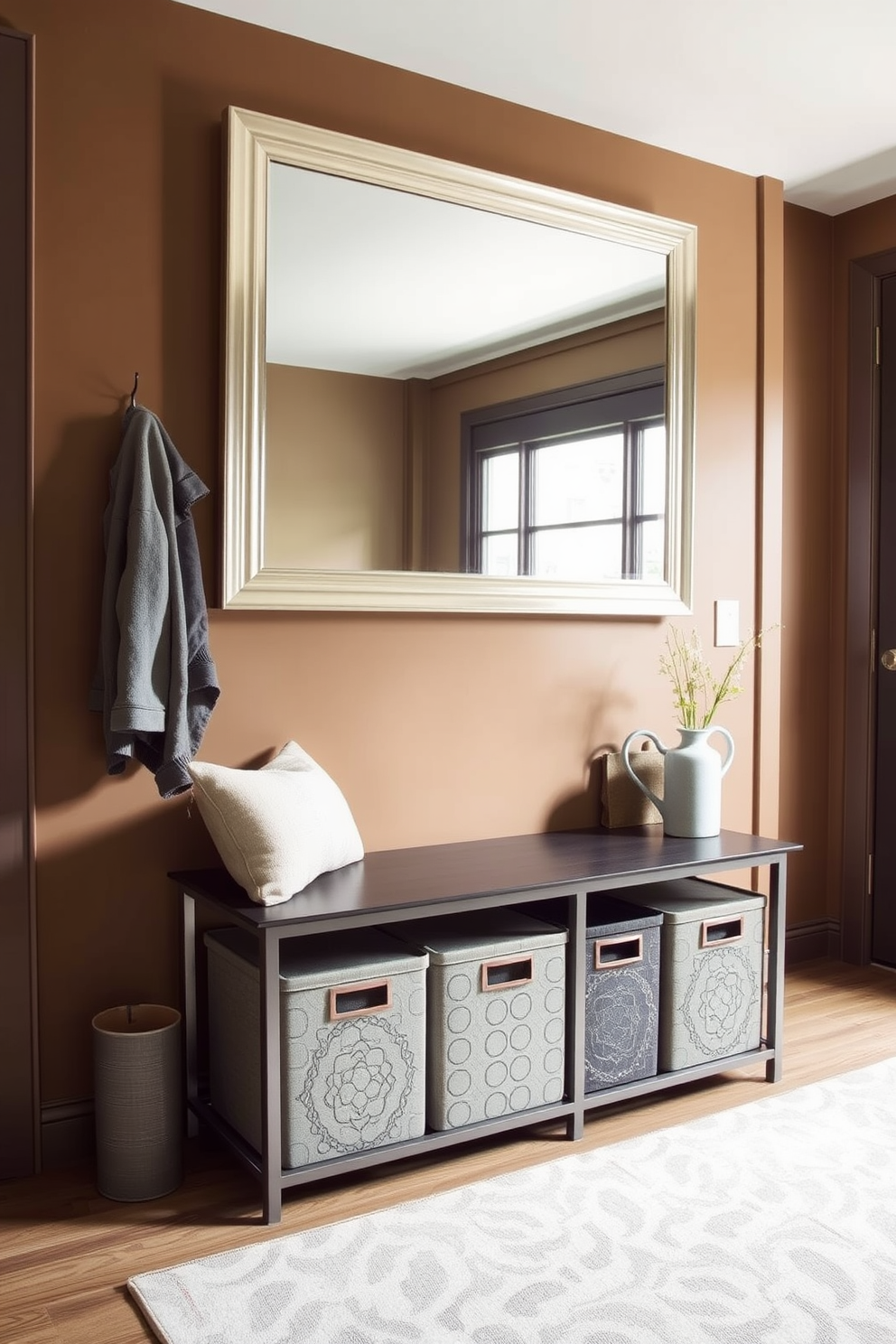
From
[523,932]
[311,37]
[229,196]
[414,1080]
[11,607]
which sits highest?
[311,37]

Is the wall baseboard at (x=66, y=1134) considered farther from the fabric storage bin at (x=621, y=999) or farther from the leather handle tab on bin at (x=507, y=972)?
the fabric storage bin at (x=621, y=999)

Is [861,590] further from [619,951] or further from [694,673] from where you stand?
[619,951]

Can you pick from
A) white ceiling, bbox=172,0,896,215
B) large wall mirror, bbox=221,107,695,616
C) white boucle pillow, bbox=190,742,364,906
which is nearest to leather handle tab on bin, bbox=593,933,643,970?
white boucle pillow, bbox=190,742,364,906

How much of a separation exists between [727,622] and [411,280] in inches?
53.8

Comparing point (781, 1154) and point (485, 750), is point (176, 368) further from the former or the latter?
point (781, 1154)

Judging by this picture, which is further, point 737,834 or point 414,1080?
point 737,834

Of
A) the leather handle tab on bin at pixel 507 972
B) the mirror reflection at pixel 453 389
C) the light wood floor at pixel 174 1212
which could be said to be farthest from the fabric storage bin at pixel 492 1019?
the mirror reflection at pixel 453 389

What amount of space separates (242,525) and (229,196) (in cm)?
71

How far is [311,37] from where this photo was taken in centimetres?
258

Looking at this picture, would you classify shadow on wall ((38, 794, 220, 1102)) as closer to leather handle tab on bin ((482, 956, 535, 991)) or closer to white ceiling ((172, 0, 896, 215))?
leather handle tab on bin ((482, 956, 535, 991))

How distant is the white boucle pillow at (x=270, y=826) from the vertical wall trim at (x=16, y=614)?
361 mm

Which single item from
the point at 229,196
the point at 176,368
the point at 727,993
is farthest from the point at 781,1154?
the point at 229,196

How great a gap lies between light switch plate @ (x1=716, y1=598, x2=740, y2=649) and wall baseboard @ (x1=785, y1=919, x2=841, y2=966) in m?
1.05

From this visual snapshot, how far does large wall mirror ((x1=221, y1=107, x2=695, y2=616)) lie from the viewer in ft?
8.29
